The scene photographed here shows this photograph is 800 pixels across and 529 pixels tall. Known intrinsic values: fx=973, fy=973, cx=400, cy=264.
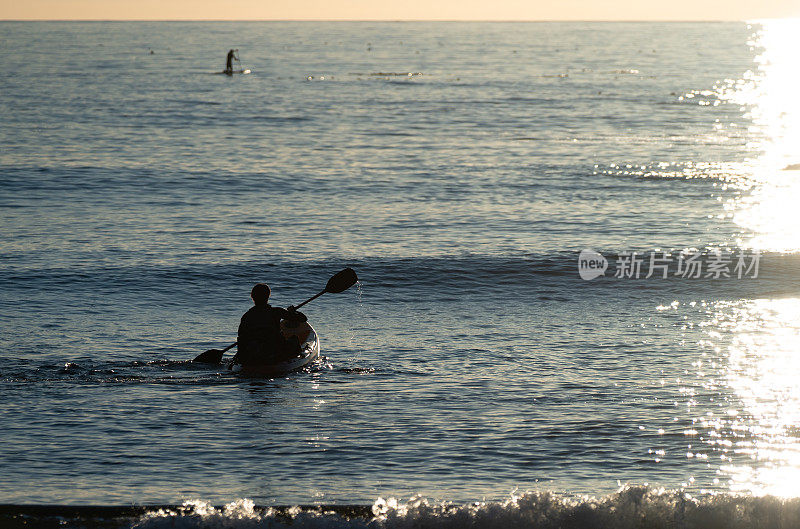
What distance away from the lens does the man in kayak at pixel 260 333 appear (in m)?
13.6

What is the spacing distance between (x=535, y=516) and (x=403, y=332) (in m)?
8.51

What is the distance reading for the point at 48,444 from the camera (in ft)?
34.9

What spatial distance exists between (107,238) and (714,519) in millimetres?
19600

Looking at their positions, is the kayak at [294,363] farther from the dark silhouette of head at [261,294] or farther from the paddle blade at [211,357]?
the dark silhouette of head at [261,294]

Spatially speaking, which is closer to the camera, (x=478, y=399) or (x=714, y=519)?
(x=714, y=519)

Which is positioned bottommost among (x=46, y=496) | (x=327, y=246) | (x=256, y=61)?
(x=46, y=496)

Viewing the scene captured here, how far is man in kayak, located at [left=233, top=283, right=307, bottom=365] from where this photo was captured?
13.6 m

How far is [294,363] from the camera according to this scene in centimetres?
1367

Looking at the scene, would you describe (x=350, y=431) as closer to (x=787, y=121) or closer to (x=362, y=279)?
(x=362, y=279)

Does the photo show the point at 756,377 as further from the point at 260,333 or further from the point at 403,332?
the point at 260,333

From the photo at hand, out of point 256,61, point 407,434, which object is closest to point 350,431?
point 407,434

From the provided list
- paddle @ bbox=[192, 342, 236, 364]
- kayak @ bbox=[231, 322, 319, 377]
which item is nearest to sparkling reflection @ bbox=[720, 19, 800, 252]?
kayak @ bbox=[231, 322, 319, 377]

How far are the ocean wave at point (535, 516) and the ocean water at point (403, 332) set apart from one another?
0.07 feet

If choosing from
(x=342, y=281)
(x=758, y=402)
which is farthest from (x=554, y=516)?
(x=342, y=281)
